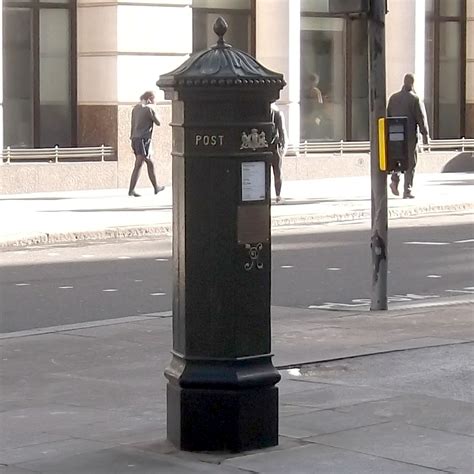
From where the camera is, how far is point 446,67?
3294 cm

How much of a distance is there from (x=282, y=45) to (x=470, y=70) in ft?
21.1

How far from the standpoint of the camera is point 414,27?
3066 centimetres

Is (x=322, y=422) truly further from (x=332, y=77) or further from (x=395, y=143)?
(x=332, y=77)

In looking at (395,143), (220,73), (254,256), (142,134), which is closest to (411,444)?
(254,256)

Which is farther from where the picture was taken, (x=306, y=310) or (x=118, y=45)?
(x=118, y=45)

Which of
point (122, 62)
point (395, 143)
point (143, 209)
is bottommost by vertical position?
point (143, 209)

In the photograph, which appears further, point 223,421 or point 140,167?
point 140,167

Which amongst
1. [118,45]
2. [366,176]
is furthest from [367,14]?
[366,176]

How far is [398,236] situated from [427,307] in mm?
6775

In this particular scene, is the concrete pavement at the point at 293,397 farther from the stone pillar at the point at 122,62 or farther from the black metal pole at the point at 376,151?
the stone pillar at the point at 122,62

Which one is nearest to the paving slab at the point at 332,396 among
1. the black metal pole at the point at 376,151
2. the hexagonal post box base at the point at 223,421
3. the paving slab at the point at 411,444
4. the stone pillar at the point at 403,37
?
the paving slab at the point at 411,444

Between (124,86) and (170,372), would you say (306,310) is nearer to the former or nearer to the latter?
(170,372)

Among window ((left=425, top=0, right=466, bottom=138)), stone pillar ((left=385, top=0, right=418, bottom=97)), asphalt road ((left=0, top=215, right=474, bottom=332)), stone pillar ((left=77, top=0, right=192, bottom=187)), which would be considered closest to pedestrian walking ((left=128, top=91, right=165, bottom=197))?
stone pillar ((left=77, top=0, right=192, bottom=187))

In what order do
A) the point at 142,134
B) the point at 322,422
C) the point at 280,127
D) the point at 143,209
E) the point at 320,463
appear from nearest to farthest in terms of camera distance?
the point at 320,463 → the point at 322,422 → the point at 143,209 → the point at 280,127 → the point at 142,134
